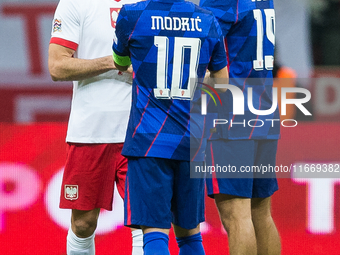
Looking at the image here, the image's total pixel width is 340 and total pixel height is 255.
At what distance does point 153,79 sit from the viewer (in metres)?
1.76

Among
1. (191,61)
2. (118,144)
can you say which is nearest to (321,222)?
(118,144)

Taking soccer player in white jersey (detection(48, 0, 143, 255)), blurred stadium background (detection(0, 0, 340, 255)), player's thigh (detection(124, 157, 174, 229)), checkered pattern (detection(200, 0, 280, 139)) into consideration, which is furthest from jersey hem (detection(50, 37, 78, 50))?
blurred stadium background (detection(0, 0, 340, 255))

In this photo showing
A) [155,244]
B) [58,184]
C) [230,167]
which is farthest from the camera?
[58,184]

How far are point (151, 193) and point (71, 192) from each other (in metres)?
0.62

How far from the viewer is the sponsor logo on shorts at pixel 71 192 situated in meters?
2.23

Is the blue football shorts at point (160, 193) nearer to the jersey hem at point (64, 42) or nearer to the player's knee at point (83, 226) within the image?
the player's knee at point (83, 226)

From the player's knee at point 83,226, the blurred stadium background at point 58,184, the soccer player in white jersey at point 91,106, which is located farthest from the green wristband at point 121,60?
the blurred stadium background at point 58,184

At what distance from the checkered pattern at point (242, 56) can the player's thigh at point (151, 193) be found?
472 mm

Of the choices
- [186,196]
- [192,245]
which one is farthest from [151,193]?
[192,245]

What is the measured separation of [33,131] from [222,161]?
129 centimetres

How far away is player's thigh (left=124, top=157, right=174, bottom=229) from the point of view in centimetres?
175

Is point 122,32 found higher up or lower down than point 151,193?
higher up

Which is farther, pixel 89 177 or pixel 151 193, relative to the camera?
pixel 89 177

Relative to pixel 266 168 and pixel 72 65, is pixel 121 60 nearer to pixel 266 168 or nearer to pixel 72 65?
pixel 72 65
